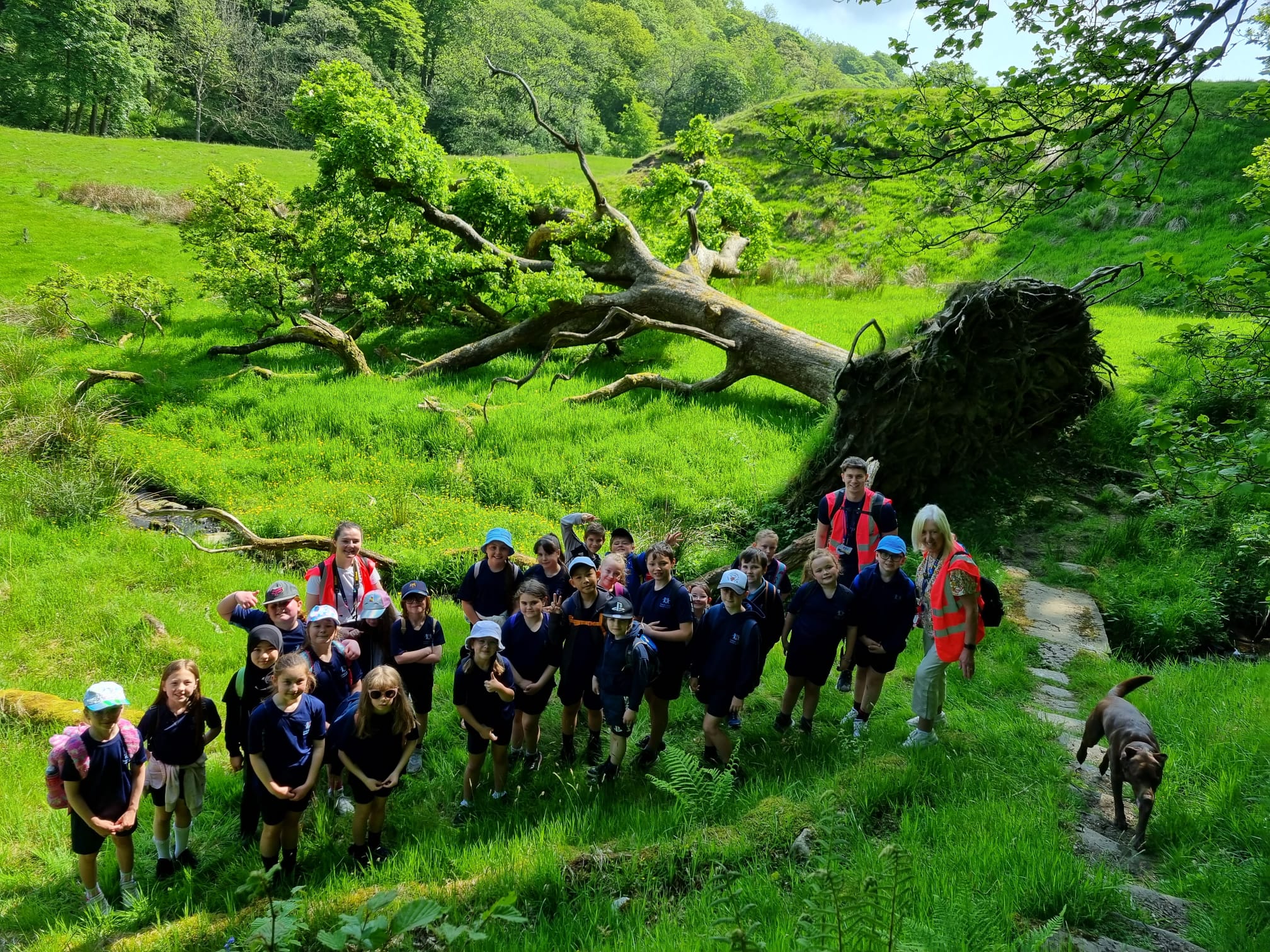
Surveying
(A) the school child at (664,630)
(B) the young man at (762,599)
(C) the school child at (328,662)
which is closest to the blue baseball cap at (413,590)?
(C) the school child at (328,662)

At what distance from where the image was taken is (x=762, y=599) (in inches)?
228

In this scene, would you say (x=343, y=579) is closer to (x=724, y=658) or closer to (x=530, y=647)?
(x=530, y=647)

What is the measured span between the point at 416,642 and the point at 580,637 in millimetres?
1256

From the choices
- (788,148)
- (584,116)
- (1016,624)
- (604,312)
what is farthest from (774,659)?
(584,116)

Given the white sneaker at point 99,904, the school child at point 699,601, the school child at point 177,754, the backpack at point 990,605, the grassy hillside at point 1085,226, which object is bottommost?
the white sneaker at point 99,904

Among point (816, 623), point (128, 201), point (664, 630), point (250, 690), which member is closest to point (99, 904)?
point (250, 690)

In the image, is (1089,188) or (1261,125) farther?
(1261,125)

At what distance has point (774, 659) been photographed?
24.6 ft

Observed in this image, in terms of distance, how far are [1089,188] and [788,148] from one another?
8.29ft

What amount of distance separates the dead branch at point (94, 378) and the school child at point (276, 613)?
11.0 meters

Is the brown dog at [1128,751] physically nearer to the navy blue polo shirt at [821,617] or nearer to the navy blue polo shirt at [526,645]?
the navy blue polo shirt at [821,617]

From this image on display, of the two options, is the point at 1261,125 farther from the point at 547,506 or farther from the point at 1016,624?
the point at 547,506

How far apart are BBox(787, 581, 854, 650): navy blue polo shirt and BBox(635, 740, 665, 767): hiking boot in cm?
137

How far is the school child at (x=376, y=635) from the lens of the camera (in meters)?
5.53
